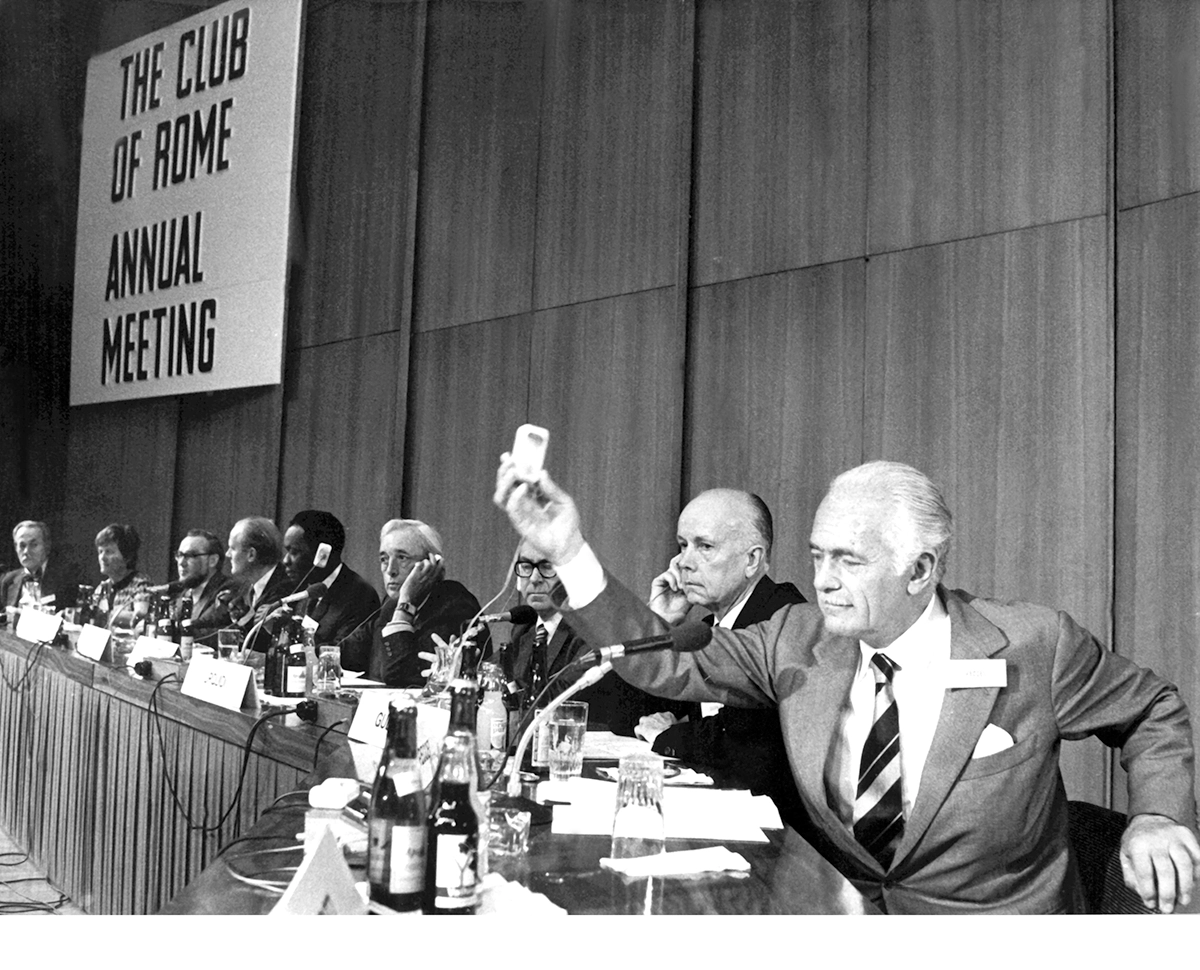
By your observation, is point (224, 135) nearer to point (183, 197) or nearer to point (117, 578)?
point (183, 197)

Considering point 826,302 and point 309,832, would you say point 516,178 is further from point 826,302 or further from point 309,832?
point 309,832

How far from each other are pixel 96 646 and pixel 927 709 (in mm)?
2685

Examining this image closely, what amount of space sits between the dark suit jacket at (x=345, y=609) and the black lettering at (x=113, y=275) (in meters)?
1.53

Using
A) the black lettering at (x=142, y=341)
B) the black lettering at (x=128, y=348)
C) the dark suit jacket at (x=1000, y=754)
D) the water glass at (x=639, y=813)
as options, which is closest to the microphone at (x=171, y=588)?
the black lettering at (x=142, y=341)

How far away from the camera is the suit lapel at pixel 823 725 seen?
71.0 inches

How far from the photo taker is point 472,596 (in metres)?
4.33

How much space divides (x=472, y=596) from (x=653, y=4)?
234 centimetres

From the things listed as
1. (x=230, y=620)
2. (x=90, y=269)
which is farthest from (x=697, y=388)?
(x=90, y=269)

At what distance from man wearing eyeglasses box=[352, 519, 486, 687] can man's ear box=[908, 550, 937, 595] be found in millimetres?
2203

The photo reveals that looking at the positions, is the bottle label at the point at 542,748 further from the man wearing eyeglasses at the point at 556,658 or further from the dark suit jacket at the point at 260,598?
the dark suit jacket at the point at 260,598

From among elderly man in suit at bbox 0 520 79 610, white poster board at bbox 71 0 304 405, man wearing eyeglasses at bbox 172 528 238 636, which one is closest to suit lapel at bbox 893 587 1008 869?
white poster board at bbox 71 0 304 405

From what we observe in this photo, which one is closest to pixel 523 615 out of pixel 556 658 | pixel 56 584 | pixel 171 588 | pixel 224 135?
pixel 556 658

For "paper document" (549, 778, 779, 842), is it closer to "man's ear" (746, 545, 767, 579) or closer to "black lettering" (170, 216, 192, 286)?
"man's ear" (746, 545, 767, 579)

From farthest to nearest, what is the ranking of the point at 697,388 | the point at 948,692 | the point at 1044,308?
the point at 697,388 → the point at 1044,308 → the point at 948,692
